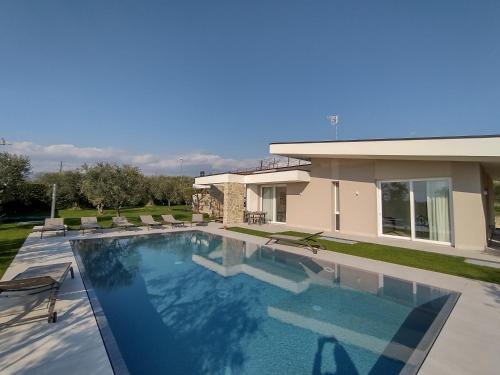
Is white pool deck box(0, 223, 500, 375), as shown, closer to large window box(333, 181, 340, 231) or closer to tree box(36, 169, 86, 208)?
large window box(333, 181, 340, 231)

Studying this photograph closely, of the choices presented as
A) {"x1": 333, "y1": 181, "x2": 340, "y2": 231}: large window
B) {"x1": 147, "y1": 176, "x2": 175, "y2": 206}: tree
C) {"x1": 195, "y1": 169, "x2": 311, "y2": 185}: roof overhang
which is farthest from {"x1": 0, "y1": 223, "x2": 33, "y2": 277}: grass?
{"x1": 147, "y1": 176, "x2": 175, "y2": 206}: tree

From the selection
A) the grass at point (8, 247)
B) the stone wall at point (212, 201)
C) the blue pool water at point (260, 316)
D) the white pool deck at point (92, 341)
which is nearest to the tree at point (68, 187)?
the stone wall at point (212, 201)

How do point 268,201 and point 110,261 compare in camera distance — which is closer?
point 110,261

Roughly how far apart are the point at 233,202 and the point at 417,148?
557 inches

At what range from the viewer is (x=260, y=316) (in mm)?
6406

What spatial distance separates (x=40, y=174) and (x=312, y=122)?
130 feet

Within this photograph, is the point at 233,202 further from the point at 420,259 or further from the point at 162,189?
the point at 162,189

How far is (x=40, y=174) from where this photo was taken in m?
38.6

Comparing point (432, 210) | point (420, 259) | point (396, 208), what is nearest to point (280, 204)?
point (396, 208)

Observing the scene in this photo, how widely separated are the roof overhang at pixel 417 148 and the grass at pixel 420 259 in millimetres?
4292

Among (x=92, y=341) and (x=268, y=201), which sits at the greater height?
(x=268, y=201)

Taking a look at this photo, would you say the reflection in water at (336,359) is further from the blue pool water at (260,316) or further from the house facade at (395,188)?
the house facade at (395,188)

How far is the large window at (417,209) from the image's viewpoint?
1301cm

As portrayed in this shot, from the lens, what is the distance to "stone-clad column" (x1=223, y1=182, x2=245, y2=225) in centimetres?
2205
